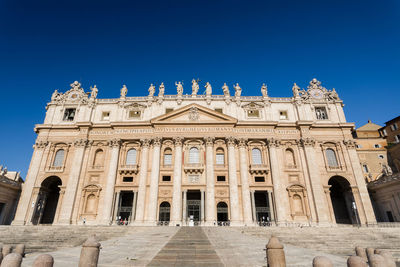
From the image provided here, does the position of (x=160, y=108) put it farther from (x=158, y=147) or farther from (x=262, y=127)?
(x=262, y=127)

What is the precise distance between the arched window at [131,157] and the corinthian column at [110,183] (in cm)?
177

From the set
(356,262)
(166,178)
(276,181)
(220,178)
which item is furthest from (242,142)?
(356,262)

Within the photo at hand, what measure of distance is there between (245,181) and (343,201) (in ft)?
55.7

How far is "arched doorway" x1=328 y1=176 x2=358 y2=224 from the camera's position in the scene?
31.8m

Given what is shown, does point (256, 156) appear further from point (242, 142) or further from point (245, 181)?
point (245, 181)

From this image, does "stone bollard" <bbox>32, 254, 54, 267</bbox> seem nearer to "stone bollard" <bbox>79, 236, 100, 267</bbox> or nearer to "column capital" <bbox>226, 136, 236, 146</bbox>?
"stone bollard" <bbox>79, 236, 100, 267</bbox>

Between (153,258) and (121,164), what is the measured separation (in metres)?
26.3

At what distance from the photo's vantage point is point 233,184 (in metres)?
30.9

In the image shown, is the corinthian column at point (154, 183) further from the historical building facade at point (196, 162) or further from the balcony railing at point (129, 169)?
the balcony railing at point (129, 169)

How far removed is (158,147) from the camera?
33.2 meters

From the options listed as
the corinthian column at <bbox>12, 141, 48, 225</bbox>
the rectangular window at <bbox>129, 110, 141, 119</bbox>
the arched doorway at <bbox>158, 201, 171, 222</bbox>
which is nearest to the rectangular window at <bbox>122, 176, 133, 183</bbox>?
the arched doorway at <bbox>158, 201, 171, 222</bbox>

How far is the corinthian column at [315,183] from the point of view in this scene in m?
29.7

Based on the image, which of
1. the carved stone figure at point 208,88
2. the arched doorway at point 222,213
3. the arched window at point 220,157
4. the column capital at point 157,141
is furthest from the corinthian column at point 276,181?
the column capital at point 157,141

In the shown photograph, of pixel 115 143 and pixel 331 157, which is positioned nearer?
pixel 115 143
